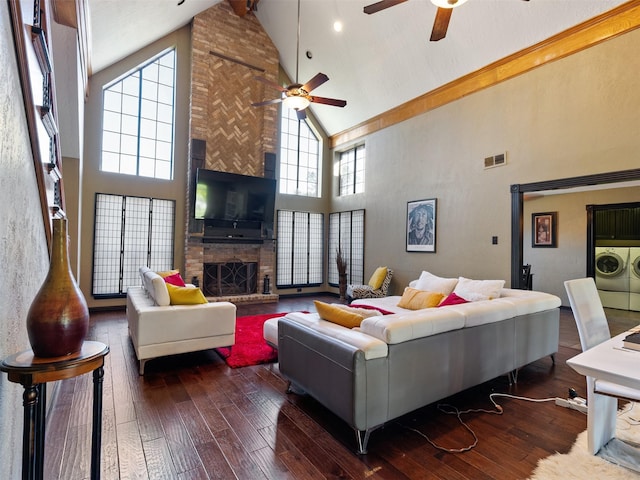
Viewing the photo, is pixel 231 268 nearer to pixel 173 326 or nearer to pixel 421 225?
pixel 173 326

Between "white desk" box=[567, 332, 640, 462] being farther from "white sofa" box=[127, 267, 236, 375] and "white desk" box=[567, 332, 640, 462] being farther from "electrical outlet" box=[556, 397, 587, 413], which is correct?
"white sofa" box=[127, 267, 236, 375]

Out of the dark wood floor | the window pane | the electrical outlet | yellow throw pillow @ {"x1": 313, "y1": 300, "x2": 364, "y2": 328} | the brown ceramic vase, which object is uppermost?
the window pane

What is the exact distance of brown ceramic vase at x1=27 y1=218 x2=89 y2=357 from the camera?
110 cm

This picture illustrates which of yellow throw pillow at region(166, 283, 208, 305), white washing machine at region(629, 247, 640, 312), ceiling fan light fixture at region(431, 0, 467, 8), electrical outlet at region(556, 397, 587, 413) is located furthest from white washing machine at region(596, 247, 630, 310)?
yellow throw pillow at region(166, 283, 208, 305)

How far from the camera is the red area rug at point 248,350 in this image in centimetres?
369

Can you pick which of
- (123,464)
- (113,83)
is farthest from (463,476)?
(113,83)

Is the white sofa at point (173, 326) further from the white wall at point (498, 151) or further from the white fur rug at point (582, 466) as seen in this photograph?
the white wall at point (498, 151)

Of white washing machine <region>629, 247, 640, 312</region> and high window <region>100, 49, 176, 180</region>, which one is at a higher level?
high window <region>100, 49, 176, 180</region>

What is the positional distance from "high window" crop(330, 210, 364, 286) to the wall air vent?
3162 millimetres

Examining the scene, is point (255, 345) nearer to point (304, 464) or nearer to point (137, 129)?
point (304, 464)

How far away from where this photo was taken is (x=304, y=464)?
1967mm

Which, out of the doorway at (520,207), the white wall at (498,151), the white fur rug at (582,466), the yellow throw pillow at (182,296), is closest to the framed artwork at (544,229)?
the white wall at (498,151)

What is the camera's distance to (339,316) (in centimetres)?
263

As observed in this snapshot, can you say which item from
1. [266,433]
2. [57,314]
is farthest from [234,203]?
[57,314]
